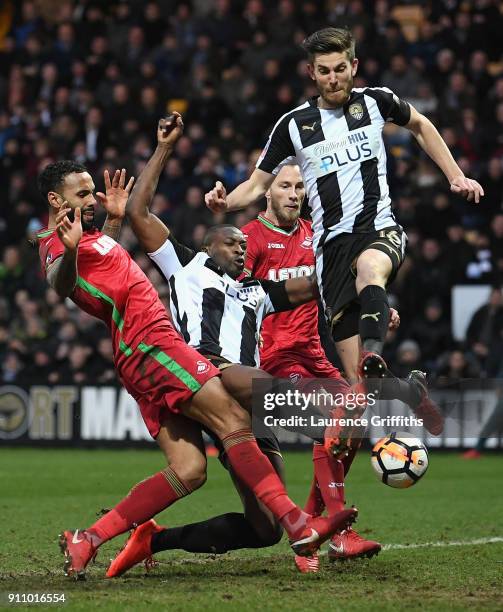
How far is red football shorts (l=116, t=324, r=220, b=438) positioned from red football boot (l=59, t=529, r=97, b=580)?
2.15 feet

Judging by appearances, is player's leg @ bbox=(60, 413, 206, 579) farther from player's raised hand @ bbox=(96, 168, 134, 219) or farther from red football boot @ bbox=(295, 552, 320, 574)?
player's raised hand @ bbox=(96, 168, 134, 219)

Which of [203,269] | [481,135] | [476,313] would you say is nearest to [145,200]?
[203,269]

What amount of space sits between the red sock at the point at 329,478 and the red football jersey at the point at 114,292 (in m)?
1.53

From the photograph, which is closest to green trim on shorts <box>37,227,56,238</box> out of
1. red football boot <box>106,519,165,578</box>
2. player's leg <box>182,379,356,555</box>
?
player's leg <box>182,379,356,555</box>

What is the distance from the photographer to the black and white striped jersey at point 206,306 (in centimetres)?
638

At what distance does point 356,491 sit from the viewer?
35.9ft

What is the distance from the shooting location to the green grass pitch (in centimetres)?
536

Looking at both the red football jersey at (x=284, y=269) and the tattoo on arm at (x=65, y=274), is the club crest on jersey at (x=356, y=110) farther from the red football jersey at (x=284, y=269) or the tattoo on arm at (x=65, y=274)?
the tattoo on arm at (x=65, y=274)

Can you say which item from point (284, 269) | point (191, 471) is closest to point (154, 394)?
point (191, 471)

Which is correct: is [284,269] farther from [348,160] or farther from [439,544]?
[439,544]

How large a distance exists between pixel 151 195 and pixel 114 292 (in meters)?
0.59

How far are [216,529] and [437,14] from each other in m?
12.7

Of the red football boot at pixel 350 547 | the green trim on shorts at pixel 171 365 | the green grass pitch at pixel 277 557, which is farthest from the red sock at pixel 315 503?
the green trim on shorts at pixel 171 365

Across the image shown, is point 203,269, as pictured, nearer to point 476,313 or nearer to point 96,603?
point 96,603
